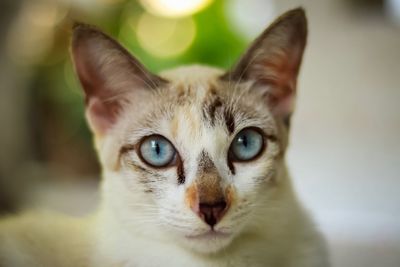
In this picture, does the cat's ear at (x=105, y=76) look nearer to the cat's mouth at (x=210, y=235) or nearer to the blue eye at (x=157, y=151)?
the blue eye at (x=157, y=151)

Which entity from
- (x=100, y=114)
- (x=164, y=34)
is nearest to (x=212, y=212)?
(x=100, y=114)

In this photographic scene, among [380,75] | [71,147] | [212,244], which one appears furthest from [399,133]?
[71,147]

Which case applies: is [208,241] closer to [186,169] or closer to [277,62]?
[186,169]

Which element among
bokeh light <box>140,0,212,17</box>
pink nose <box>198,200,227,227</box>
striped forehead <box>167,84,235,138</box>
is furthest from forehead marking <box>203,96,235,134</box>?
bokeh light <box>140,0,212,17</box>

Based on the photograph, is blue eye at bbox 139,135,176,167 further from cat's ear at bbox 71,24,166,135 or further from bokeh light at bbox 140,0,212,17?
bokeh light at bbox 140,0,212,17

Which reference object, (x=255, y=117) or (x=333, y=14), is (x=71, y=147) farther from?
(x=333, y=14)

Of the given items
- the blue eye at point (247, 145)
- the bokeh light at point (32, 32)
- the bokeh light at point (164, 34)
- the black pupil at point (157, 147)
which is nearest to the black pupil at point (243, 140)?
the blue eye at point (247, 145)
